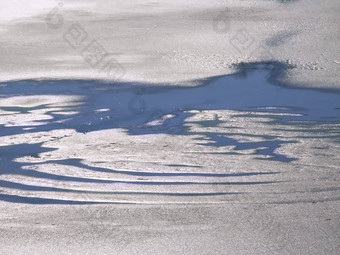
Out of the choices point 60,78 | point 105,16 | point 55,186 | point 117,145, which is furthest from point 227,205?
point 105,16

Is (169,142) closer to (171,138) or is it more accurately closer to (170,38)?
(171,138)

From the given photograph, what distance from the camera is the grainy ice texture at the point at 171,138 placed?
17.4 ft

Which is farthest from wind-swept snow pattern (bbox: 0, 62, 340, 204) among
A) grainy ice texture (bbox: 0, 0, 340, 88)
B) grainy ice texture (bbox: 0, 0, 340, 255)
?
grainy ice texture (bbox: 0, 0, 340, 88)

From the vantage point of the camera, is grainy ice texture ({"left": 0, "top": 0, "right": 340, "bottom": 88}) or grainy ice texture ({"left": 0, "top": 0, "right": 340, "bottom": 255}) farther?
grainy ice texture ({"left": 0, "top": 0, "right": 340, "bottom": 88})

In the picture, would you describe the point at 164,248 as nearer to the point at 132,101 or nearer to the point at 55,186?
the point at 55,186

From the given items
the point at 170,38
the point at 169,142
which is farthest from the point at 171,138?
the point at 170,38

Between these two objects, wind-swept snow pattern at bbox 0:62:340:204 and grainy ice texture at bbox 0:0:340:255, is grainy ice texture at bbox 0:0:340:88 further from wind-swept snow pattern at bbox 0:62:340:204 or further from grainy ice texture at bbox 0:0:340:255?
wind-swept snow pattern at bbox 0:62:340:204

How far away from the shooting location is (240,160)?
7.00m

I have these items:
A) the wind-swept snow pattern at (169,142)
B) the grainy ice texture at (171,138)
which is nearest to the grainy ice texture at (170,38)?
the grainy ice texture at (171,138)

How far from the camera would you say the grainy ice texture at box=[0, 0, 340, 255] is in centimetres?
529

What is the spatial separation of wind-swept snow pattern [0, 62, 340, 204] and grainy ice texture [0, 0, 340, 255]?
0.02 meters

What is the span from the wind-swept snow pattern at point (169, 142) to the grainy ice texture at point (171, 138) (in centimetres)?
2

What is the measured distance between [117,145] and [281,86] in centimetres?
320

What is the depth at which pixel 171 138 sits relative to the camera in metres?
7.81
